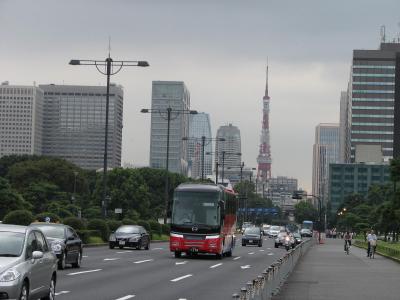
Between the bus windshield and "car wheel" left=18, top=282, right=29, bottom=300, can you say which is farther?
the bus windshield

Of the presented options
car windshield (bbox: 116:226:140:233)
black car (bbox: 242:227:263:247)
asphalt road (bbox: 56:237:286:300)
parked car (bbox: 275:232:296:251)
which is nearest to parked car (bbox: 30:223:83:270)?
asphalt road (bbox: 56:237:286:300)

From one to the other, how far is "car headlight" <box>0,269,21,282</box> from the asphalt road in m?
4.22

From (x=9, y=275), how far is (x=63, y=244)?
1467cm

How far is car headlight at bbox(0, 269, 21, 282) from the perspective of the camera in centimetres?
1376

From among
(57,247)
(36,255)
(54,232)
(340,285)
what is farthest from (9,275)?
(54,232)

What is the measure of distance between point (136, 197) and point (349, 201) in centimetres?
8704

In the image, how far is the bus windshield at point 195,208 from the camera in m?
39.5

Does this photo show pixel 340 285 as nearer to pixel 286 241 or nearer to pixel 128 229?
pixel 128 229

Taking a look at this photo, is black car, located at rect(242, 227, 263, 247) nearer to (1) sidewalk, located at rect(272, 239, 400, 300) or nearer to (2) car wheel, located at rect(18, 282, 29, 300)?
(1) sidewalk, located at rect(272, 239, 400, 300)

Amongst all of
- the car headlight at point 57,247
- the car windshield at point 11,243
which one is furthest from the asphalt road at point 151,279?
the car windshield at point 11,243

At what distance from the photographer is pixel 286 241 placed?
6281 centimetres

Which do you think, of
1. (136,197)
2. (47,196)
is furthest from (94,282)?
(47,196)

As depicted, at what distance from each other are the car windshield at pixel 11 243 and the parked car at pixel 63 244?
12333mm

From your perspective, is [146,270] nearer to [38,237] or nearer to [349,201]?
[38,237]
